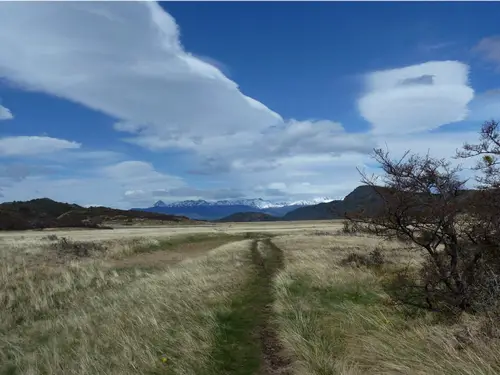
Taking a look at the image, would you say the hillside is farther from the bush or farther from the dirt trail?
the bush

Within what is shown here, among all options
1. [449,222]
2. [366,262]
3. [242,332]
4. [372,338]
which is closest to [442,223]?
[449,222]

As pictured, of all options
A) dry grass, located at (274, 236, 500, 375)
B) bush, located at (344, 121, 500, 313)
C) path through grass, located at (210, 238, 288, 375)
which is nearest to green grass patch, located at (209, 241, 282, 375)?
path through grass, located at (210, 238, 288, 375)

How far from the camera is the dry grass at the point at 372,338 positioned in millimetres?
5843

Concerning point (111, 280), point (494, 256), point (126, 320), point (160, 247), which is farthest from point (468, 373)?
point (160, 247)

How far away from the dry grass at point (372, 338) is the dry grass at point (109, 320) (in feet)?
6.66

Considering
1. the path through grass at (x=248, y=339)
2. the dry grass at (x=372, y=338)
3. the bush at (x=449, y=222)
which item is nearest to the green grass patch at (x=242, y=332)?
the path through grass at (x=248, y=339)

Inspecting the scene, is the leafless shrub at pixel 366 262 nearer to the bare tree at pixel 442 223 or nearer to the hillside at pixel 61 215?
the bare tree at pixel 442 223

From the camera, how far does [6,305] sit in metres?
14.2

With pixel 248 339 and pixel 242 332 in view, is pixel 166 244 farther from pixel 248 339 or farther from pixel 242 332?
pixel 248 339

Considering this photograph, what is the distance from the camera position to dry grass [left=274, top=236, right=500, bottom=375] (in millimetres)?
5843

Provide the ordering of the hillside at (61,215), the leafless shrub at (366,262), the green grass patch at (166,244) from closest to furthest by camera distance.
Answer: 1. the leafless shrub at (366,262)
2. the green grass patch at (166,244)
3. the hillside at (61,215)

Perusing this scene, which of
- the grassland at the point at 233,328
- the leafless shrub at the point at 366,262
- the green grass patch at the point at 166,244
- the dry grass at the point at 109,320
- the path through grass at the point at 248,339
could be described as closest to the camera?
the grassland at the point at 233,328

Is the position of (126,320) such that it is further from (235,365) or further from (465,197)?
(465,197)

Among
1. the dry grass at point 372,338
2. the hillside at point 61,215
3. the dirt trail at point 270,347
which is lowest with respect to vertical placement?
the dirt trail at point 270,347
